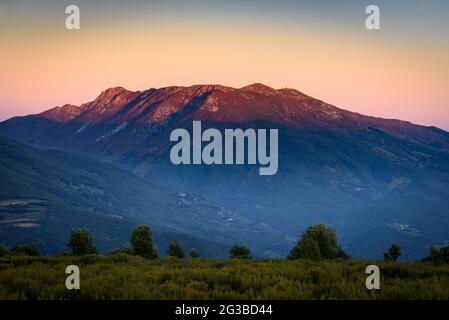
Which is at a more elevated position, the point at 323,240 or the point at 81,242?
the point at 323,240

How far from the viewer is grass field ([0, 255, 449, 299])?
16828 millimetres

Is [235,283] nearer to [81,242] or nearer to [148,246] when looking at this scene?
[148,246]

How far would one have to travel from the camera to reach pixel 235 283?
19.4 meters

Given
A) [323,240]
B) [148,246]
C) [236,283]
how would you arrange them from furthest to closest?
[323,240]
[148,246]
[236,283]

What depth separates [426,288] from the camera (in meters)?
17.4

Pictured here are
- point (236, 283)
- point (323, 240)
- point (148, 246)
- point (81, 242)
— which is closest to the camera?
point (236, 283)

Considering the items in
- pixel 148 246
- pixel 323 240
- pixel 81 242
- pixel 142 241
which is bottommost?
pixel 148 246

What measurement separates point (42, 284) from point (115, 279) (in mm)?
2860

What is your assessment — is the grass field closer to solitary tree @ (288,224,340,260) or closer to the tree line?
the tree line

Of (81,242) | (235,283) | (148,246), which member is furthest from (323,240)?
(235,283)

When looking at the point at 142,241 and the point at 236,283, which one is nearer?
the point at 236,283
